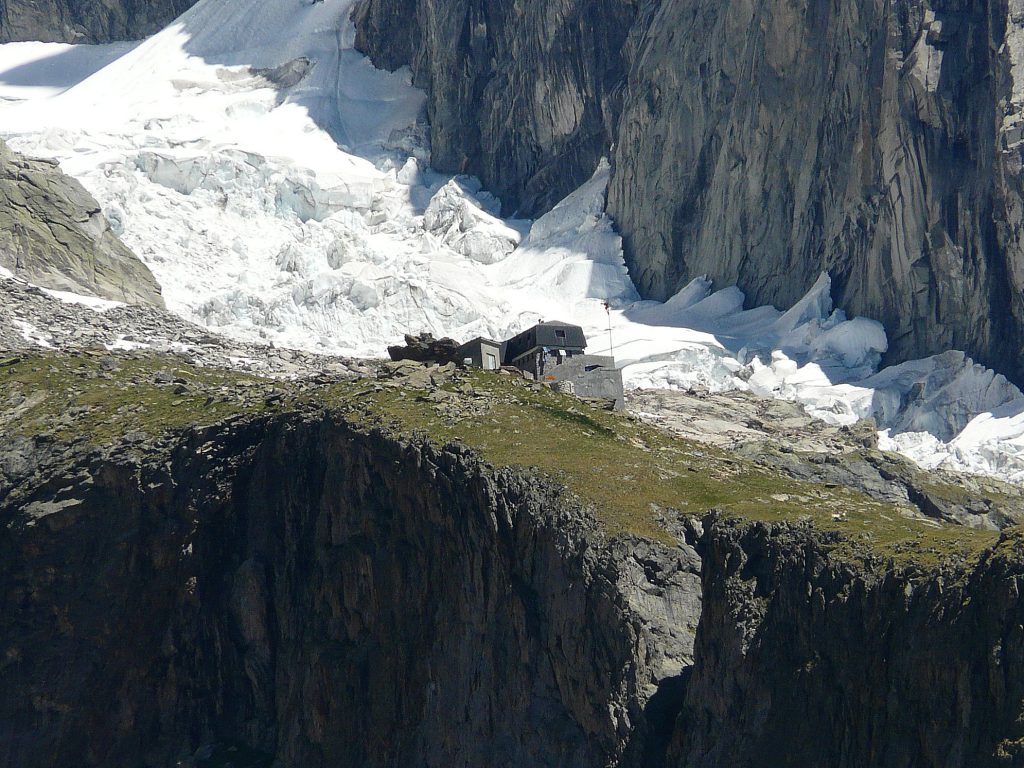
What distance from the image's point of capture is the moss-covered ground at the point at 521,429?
51375mm

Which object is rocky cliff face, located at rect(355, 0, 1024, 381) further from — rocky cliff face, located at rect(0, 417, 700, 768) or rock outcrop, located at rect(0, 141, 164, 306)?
rocky cliff face, located at rect(0, 417, 700, 768)

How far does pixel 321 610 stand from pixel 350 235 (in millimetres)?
74674

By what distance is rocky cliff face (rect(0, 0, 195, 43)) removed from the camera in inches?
7224

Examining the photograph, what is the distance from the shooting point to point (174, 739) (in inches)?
2557

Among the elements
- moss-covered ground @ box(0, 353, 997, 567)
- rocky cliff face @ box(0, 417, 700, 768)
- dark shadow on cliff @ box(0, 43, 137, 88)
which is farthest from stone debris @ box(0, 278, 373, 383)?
dark shadow on cliff @ box(0, 43, 137, 88)

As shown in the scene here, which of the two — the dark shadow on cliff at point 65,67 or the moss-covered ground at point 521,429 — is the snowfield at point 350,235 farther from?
the moss-covered ground at point 521,429

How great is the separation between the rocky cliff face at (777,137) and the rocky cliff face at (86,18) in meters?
36.7

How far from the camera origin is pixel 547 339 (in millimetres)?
91938

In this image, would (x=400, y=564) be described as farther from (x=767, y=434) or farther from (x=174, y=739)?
(x=767, y=434)

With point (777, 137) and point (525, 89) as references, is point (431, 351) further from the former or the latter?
point (525, 89)

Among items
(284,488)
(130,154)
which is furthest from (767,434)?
(130,154)

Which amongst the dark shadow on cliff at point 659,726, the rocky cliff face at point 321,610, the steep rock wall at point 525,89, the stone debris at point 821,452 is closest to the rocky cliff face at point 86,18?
the steep rock wall at point 525,89

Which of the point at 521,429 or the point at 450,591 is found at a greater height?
the point at 521,429

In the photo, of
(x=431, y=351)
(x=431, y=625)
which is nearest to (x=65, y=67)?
(x=431, y=351)
